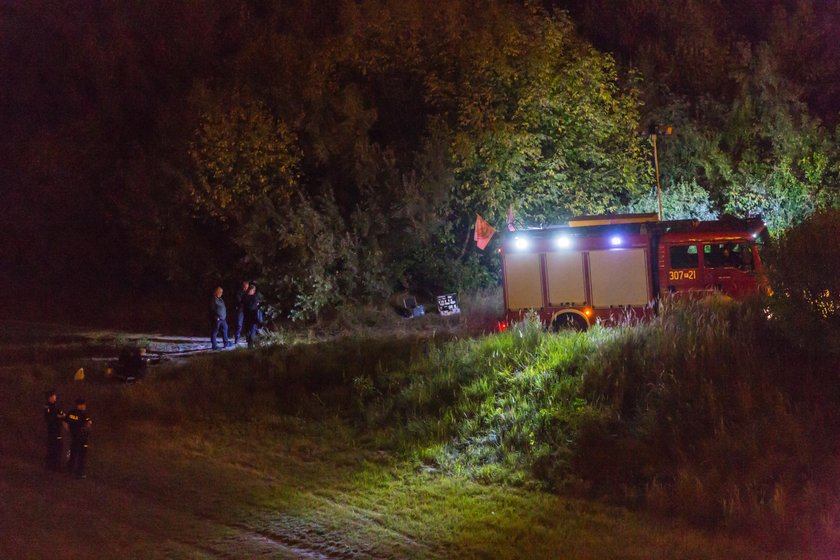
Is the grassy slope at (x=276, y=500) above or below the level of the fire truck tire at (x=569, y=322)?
below

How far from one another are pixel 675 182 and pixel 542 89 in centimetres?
708

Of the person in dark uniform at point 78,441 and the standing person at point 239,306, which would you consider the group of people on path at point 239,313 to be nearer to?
the standing person at point 239,306

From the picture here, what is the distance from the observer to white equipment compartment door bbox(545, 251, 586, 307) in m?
16.5

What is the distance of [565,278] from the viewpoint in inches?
653

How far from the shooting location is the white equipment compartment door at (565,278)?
54.1 ft

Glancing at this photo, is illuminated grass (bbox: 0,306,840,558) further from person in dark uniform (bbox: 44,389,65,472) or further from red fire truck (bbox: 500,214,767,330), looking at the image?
red fire truck (bbox: 500,214,767,330)

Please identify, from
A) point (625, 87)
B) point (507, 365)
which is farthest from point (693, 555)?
point (625, 87)

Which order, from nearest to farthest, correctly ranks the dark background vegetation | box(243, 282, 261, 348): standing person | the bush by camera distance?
the bush → box(243, 282, 261, 348): standing person → the dark background vegetation

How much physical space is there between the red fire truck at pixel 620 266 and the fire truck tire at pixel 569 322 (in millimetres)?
20

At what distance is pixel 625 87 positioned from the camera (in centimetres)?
2475

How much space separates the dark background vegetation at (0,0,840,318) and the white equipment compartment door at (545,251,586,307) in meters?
5.81

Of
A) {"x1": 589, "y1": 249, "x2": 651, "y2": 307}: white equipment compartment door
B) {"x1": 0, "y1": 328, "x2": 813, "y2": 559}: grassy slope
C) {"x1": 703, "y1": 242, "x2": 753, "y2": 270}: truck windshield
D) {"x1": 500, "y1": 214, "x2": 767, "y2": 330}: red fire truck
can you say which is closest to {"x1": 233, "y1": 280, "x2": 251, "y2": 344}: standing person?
{"x1": 0, "y1": 328, "x2": 813, "y2": 559}: grassy slope

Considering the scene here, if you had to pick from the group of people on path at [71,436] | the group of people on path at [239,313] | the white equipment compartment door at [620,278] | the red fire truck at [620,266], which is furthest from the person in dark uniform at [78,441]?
the white equipment compartment door at [620,278]

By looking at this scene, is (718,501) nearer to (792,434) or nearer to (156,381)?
(792,434)
